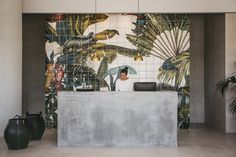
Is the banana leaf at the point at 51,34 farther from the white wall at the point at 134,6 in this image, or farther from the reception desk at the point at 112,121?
the reception desk at the point at 112,121

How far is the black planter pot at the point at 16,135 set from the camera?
20.3ft

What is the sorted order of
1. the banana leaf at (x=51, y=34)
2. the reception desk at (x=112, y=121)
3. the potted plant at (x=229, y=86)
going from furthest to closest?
1. the banana leaf at (x=51, y=34)
2. the potted plant at (x=229, y=86)
3. the reception desk at (x=112, y=121)

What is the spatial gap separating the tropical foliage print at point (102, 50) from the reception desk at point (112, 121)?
220cm

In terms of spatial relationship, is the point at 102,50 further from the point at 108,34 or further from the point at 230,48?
the point at 230,48

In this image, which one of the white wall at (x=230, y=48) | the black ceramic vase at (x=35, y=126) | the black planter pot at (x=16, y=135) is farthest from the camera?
the white wall at (x=230, y=48)

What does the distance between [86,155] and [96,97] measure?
1193 millimetres

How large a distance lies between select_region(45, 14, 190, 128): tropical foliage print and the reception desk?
220 cm

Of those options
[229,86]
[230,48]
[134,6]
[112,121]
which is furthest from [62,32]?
[229,86]

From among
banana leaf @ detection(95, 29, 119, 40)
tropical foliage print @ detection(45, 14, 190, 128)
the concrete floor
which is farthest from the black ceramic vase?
banana leaf @ detection(95, 29, 119, 40)

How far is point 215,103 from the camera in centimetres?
915

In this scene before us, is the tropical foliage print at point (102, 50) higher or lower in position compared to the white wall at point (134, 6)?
lower

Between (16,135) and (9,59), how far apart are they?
2.10 meters

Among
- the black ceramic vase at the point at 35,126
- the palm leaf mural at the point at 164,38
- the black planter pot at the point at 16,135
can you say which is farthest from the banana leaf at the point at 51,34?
the black planter pot at the point at 16,135

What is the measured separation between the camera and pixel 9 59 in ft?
25.0
